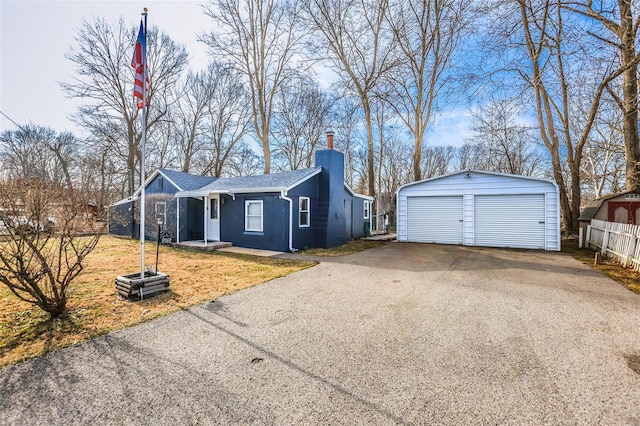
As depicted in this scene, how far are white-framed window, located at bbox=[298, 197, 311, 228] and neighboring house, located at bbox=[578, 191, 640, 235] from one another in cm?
1263

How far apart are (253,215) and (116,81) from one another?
644 inches

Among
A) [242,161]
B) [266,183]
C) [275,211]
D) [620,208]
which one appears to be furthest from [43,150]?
[620,208]

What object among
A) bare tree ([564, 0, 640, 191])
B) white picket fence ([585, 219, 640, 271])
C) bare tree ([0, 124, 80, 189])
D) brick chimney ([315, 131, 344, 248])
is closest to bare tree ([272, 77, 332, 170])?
brick chimney ([315, 131, 344, 248])

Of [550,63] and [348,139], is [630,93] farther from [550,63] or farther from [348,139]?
[348,139]

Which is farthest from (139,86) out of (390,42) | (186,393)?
(390,42)

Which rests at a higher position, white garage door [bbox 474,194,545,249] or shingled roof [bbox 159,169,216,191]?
shingled roof [bbox 159,169,216,191]

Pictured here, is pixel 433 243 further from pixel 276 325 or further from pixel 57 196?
pixel 57 196

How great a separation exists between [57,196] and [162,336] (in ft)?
9.40

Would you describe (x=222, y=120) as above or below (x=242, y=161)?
above

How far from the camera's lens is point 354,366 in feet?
9.42

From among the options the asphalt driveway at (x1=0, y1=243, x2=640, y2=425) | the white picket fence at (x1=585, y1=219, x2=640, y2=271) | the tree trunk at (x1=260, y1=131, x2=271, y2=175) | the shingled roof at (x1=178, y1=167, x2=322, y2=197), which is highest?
the tree trunk at (x1=260, y1=131, x2=271, y2=175)

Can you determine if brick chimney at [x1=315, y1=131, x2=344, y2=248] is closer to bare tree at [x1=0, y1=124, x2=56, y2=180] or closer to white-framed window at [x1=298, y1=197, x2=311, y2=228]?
white-framed window at [x1=298, y1=197, x2=311, y2=228]

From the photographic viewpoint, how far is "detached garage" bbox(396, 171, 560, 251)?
11.0m

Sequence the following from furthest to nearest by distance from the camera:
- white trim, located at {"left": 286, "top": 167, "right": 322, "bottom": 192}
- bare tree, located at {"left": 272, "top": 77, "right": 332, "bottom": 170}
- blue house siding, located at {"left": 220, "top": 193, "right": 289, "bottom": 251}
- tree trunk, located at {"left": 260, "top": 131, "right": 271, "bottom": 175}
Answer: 1. bare tree, located at {"left": 272, "top": 77, "right": 332, "bottom": 170}
2. tree trunk, located at {"left": 260, "top": 131, "right": 271, "bottom": 175}
3. blue house siding, located at {"left": 220, "top": 193, "right": 289, "bottom": 251}
4. white trim, located at {"left": 286, "top": 167, "right": 322, "bottom": 192}
